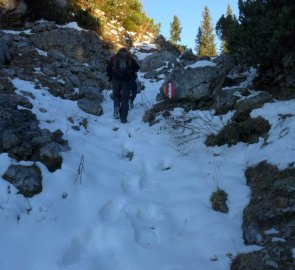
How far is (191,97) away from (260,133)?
3.81m

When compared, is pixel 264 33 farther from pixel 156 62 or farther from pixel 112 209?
pixel 156 62

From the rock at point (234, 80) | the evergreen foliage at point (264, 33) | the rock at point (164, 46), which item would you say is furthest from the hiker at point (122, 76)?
the rock at point (164, 46)

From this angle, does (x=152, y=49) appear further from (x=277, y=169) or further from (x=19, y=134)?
(x=277, y=169)

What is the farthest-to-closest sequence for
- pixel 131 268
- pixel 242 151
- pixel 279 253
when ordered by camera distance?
pixel 242 151 < pixel 131 268 < pixel 279 253

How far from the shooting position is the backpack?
9906mm

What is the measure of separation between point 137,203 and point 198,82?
563cm

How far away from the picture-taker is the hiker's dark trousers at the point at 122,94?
31.7 feet

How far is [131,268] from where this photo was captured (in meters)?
4.02

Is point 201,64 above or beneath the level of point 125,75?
above

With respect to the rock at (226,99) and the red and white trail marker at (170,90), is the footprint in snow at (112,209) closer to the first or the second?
the rock at (226,99)

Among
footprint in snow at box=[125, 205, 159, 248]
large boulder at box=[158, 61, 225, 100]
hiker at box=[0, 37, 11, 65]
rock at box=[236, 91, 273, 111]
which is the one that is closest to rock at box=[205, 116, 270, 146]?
rock at box=[236, 91, 273, 111]

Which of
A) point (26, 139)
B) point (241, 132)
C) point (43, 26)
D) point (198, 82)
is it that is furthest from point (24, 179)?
point (43, 26)

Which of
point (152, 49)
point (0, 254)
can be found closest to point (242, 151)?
point (0, 254)

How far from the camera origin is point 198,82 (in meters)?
10.3
